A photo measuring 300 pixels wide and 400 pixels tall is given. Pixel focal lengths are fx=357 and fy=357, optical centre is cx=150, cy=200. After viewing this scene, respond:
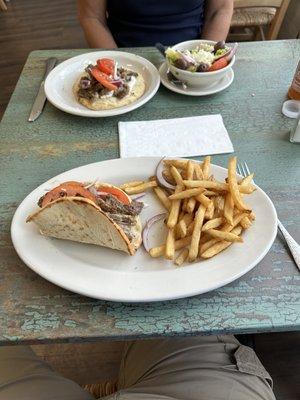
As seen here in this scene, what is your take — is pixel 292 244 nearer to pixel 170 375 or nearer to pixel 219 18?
pixel 170 375

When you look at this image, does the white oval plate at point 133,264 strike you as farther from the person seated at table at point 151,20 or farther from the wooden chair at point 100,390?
the person seated at table at point 151,20

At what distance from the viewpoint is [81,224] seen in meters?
0.91

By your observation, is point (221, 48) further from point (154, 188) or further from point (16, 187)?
point (16, 187)

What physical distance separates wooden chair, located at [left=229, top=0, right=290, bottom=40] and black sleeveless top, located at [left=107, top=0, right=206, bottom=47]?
726 millimetres

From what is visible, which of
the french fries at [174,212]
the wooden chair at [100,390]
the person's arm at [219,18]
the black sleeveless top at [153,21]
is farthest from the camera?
the person's arm at [219,18]

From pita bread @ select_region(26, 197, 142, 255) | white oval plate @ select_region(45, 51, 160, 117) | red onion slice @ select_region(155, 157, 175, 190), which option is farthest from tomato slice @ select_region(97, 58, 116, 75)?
pita bread @ select_region(26, 197, 142, 255)

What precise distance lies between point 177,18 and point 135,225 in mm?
1488

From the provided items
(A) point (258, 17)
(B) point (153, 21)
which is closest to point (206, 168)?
(B) point (153, 21)

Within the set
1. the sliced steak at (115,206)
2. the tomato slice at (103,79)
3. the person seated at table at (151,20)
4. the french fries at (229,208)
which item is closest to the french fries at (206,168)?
the french fries at (229,208)

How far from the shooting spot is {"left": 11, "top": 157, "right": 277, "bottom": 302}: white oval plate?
2.73 ft

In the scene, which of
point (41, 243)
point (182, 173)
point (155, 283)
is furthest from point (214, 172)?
point (41, 243)

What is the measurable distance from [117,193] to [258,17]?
8.59ft

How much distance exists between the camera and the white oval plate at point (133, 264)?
0.83 m

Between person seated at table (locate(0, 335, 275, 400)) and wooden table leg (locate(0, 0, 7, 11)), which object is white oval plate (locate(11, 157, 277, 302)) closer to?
person seated at table (locate(0, 335, 275, 400))
